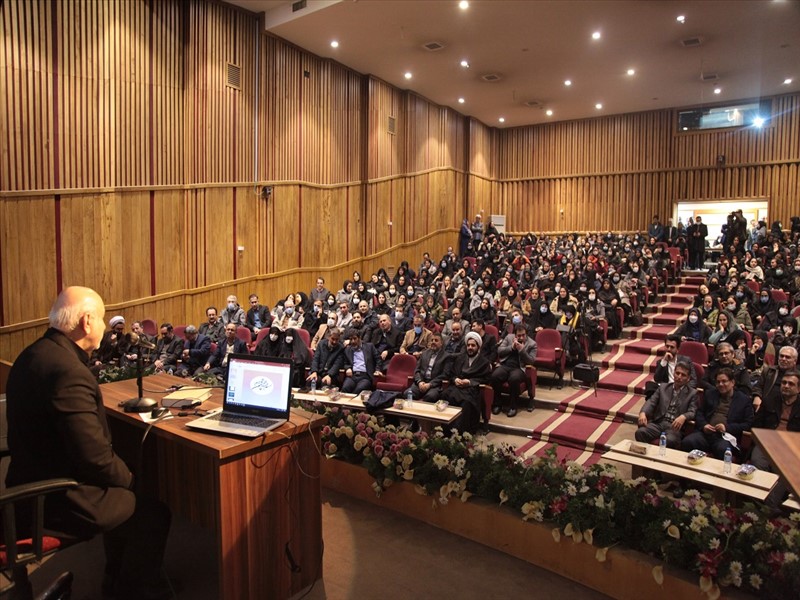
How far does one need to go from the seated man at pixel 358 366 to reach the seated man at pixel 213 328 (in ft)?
8.93

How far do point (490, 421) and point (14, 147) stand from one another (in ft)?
24.1

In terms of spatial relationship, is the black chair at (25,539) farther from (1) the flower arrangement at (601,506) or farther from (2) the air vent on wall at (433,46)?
(2) the air vent on wall at (433,46)

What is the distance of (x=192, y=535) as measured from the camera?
3.24 m

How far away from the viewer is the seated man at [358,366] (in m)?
6.61

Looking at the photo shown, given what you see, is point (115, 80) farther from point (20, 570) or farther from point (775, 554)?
point (775, 554)

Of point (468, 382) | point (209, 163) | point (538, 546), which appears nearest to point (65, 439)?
point (538, 546)

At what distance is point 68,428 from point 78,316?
448 millimetres

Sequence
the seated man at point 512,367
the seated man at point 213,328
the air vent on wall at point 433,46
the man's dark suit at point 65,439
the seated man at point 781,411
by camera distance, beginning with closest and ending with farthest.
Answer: the man's dark suit at point 65,439 < the seated man at point 781,411 < the seated man at point 512,367 < the seated man at point 213,328 < the air vent on wall at point 433,46

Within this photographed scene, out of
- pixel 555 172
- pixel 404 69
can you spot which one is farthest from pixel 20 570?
pixel 555 172

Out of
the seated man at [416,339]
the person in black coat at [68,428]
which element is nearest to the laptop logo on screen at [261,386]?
the person in black coat at [68,428]

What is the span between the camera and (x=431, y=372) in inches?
247

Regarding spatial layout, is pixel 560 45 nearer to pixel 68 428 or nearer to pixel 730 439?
pixel 730 439

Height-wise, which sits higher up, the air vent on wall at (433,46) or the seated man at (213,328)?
the air vent on wall at (433,46)

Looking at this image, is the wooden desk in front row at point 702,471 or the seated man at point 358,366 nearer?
the wooden desk in front row at point 702,471
